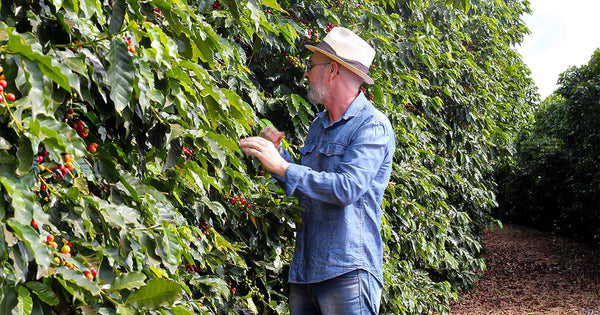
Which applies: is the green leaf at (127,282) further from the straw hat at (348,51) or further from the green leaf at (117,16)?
the straw hat at (348,51)

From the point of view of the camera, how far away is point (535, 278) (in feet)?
36.7

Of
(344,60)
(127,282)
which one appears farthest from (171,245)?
(344,60)

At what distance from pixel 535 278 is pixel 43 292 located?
1066 cm

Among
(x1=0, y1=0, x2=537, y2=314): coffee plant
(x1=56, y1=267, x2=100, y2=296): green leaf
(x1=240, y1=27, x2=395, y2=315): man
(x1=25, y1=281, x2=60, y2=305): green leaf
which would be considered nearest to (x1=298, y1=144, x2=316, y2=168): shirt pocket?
(x1=240, y1=27, x2=395, y2=315): man

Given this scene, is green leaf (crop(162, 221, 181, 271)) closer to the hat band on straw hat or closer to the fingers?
the fingers

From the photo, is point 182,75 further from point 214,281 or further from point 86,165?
point 214,281

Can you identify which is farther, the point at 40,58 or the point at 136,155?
the point at 136,155

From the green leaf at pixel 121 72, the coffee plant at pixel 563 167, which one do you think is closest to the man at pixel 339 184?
the green leaf at pixel 121 72

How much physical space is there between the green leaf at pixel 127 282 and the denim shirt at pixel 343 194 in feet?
2.39

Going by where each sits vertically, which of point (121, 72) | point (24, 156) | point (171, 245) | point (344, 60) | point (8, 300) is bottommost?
point (8, 300)

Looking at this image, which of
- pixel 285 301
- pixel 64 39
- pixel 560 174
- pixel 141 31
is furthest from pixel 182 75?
pixel 560 174

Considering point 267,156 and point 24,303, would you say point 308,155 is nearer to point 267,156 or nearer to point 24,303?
point 267,156

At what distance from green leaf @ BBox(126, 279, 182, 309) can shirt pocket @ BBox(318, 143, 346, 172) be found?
0.99 metres

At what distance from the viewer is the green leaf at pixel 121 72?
189cm
